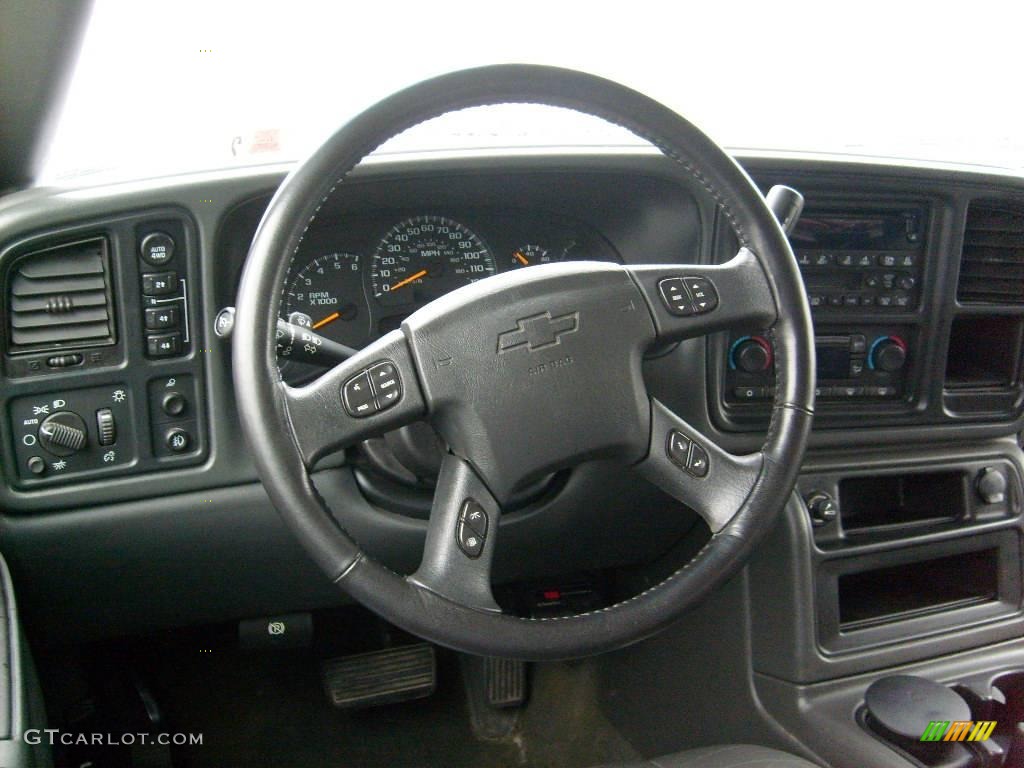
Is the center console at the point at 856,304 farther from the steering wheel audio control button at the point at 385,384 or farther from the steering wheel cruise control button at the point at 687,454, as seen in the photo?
the steering wheel audio control button at the point at 385,384

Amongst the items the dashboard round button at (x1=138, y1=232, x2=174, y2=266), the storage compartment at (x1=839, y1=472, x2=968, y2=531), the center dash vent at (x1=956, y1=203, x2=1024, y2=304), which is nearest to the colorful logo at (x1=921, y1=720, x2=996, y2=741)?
A: the storage compartment at (x1=839, y1=472, x2=968, y2=531)

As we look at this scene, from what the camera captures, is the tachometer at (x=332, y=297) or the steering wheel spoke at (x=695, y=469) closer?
the steering wheel spoke at (x=695, y=469)

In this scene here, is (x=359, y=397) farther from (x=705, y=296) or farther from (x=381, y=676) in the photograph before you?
(x=381, y=676)

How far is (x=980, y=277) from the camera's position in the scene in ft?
5.97

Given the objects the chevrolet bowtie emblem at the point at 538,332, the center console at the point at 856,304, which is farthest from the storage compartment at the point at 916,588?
the chevrolet bowtie emblem at the point at 538,332

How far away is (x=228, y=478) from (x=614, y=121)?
815 millimetres

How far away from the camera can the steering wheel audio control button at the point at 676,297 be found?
47.5 inches

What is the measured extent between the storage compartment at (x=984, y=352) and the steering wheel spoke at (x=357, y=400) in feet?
4.08

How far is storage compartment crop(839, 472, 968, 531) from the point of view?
1805 mm

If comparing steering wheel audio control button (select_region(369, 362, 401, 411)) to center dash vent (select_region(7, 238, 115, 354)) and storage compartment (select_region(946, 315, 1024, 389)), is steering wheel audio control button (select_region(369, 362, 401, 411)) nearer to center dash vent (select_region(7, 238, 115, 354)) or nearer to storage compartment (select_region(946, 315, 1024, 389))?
center dash vent (select_region(7, 238, 115, 354))

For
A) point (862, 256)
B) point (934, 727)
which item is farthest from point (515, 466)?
point (862, 256)

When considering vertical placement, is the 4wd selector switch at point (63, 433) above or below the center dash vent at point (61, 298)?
below

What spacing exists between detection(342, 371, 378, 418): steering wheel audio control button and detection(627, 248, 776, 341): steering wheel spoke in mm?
372

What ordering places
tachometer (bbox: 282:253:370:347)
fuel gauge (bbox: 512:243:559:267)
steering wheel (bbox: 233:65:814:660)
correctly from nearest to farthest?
steering wheel (bbox: 233:65:814:660) → tachometer (bbox: 282:253:370:347) → fuel gauge (bbox: 512:243:559:267)
